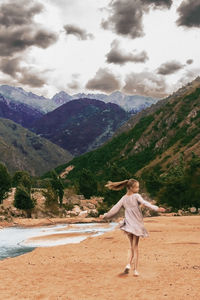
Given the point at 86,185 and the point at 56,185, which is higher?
the point at 86,185

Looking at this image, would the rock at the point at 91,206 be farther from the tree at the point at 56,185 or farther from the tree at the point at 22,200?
the tree at the point at 22,200

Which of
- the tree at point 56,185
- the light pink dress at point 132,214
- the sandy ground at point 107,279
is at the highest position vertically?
the tree at point 56,185

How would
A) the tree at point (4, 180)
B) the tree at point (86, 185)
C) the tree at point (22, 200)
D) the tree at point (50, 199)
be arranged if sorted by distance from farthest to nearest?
the tree at point (86, 185) → the tree at point (50, 199) → the tree at point (4, 180) → the tree at point (22, 200)

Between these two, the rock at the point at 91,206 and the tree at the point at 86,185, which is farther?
the tree at the point at 86,185

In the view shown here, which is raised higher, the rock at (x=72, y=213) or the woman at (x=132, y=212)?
the woman at (x=132, y=212)

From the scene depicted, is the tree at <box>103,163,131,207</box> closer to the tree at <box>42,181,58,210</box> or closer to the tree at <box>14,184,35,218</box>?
the tree at <box>42,181,58,210</box>

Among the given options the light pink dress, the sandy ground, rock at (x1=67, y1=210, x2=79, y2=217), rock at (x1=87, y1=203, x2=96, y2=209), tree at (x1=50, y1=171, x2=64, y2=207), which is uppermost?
tree at (x1=50, y1=171, x2=64, y2=207)

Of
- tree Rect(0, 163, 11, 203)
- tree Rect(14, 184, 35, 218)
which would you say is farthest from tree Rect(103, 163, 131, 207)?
tree Rect(0, 163, 11, 203)

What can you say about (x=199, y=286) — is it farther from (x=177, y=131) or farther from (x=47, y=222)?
(x=177, y=131)

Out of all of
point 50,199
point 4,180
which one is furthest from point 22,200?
point 4,180

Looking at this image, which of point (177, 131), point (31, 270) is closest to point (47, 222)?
point (31, 270)

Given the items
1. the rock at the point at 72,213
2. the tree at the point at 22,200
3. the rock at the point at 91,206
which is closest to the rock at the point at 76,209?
the rock at the point at 72,213

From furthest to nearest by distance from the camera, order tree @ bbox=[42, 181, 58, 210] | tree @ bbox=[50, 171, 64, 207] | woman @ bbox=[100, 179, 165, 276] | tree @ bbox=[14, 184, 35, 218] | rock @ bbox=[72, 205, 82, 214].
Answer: tree @ bbox=[50, 171, 64, 207]
rock @ bbox=[72, 205, 82, 214]
tree @ bbox=[42, 181, 58, 210]
tree @ bbox=[14, 184, 35, 218]
woman @ bbox=[100, 179, 165, 276]

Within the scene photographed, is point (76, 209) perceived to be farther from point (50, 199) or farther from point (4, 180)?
point (4, 180)
